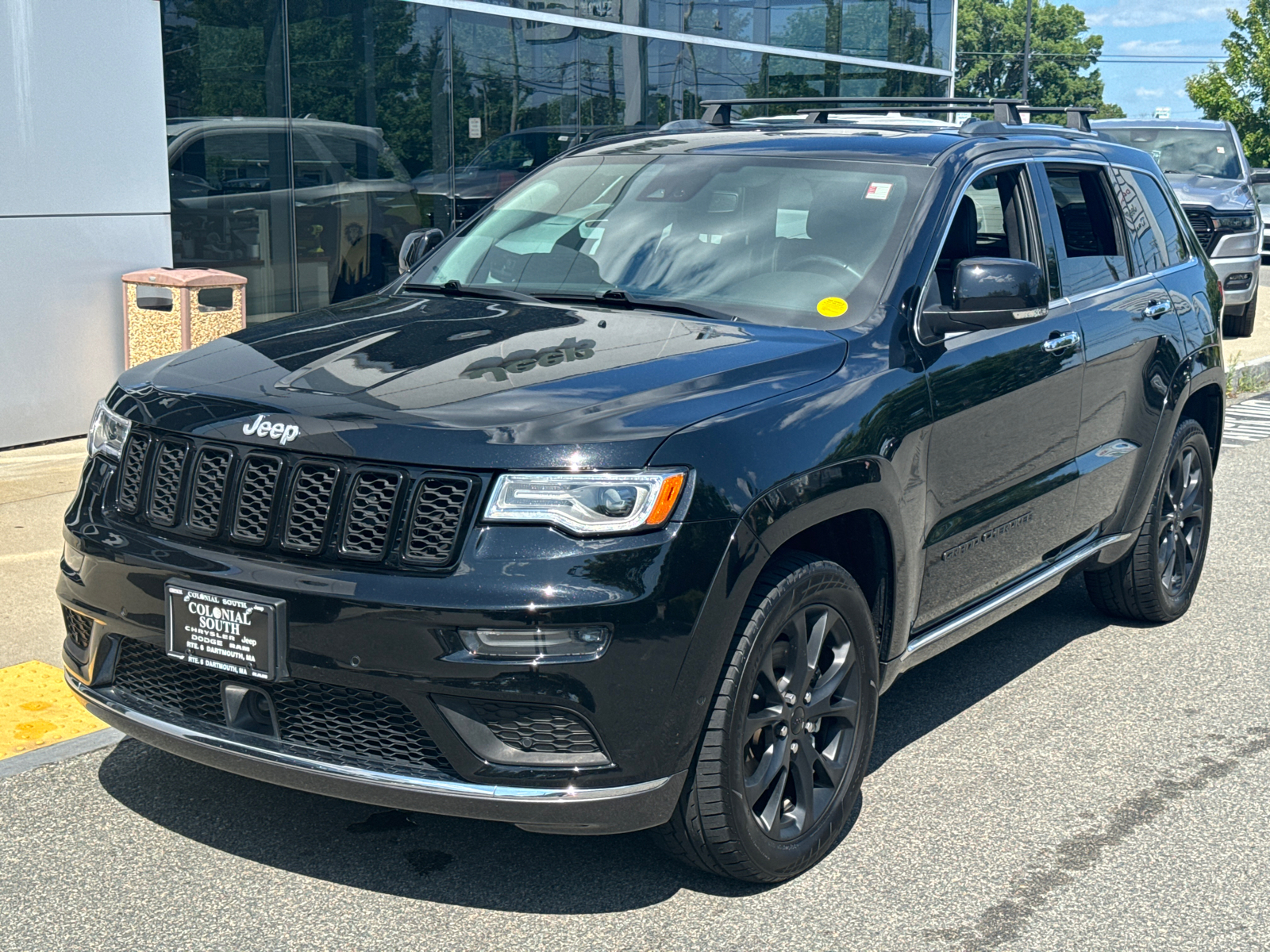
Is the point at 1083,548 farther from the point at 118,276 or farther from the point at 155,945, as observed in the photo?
the point at 118,276

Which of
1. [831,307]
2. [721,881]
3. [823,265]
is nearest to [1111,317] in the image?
[823,265]

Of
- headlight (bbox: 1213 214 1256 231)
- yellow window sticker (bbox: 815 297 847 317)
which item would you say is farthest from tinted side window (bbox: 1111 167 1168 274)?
headlight (bbox: 1213 214 1256 231)

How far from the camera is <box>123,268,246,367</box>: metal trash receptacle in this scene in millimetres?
9195

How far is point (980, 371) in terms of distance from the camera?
176 inches

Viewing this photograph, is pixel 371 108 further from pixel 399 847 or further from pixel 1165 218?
pixel 399 847

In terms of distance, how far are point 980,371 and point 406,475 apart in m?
A: 1.96

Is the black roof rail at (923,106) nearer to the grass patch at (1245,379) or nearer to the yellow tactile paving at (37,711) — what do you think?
the yellow tactile paving at (37,711)

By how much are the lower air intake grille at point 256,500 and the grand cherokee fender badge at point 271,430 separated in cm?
5

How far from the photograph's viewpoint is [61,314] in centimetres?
916

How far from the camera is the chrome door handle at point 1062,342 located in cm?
486

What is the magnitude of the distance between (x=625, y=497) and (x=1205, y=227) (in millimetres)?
13250

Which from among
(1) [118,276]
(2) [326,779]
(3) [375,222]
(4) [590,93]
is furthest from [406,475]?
(4) [590,93]

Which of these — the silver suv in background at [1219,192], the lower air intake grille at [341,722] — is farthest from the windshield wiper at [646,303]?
the silver suv in background at [1219,192]

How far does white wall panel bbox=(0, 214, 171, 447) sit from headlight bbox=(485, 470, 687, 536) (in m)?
6.59
